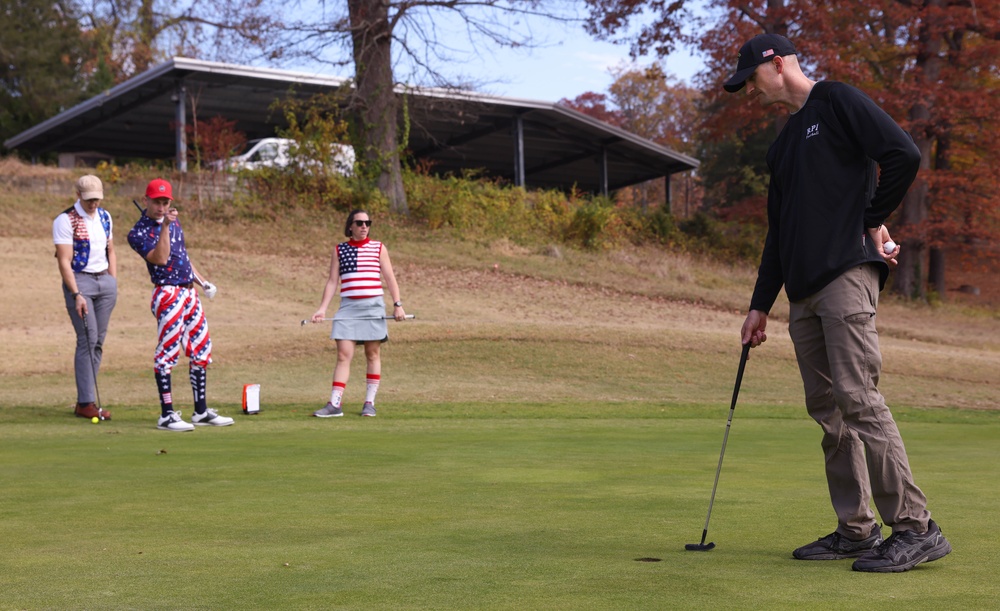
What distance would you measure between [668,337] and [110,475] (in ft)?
50.8

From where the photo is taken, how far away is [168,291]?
9.82 m

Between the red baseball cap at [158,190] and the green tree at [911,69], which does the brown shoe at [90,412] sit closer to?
the red baseball cap at [158,190]

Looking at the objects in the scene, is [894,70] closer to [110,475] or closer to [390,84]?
[390,84]

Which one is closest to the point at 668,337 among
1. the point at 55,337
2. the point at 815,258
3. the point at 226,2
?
A: the point at 55,337

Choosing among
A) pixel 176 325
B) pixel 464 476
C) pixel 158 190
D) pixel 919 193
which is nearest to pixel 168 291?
pixel 176 325

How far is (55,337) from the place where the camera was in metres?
19.6

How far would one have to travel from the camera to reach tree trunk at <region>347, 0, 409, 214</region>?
97.3ft

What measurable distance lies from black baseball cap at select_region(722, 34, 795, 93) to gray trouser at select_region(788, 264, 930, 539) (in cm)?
85

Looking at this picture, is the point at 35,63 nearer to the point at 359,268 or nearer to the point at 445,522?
the point at 359,268

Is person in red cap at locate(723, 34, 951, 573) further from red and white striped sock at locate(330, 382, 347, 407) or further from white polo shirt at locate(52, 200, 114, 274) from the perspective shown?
white polo shirt at locate(52, 200, 114, 274)

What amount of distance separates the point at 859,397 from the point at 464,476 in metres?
2.96

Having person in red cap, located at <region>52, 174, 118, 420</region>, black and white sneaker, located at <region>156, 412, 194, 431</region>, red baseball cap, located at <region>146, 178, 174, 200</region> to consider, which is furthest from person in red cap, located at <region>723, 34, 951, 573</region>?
person in red cap, located at <region>52, 174, 118, 420</region>

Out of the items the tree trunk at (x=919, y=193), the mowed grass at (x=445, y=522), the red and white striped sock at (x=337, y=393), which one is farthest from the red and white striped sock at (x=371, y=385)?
the tree trunk at (x=919, y=193)

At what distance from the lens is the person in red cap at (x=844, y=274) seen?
4.06m
